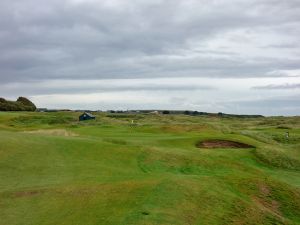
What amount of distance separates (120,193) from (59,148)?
45.4 feet

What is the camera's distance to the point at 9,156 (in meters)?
28.7

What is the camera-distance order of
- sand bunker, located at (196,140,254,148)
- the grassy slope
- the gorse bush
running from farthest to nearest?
the gorse bush → sand bunker, located at (196,140,254,148) → the grassy slope

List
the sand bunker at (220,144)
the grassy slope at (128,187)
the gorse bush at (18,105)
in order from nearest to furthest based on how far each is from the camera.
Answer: the grassy slope at (128,187) → the sand bunker at (220,144) → the gorse bush at (18,105)

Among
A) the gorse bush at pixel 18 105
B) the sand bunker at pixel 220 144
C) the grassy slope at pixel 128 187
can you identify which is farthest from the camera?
the gorse bush at pixel 18 105

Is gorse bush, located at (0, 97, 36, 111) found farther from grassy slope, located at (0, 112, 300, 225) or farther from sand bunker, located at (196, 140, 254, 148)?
grassy slope, located at (0, 112, 300, 225)

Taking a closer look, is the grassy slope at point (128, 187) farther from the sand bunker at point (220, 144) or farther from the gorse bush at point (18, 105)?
the gorse bush at point (18, 105)

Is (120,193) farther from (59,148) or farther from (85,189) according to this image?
(59,148)

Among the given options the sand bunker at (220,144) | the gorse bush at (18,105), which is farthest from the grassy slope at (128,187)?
the gorse bush at (18,105)

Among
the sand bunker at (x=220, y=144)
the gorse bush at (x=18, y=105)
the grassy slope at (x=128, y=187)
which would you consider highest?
the gorse bush at (x=18, y=105)

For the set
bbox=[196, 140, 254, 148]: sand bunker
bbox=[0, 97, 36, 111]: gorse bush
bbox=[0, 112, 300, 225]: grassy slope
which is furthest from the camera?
bbox=[0, 97, 36, 111]: gorse bush

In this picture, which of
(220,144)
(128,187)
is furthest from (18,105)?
(128,187)

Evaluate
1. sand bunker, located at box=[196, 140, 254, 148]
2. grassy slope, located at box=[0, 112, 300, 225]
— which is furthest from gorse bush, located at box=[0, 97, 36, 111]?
grassy slope, located at box=[0, 112, 300, 225]

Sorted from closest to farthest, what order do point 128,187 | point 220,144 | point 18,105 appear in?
point 128,187, point 220,144, point 18,105

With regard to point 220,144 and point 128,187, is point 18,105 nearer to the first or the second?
point 220,144
